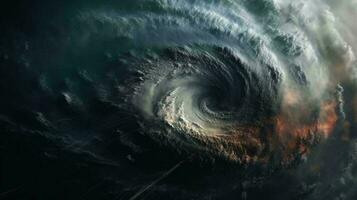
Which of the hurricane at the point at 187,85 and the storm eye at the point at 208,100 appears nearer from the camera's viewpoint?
the hurricane at the point at 187,85

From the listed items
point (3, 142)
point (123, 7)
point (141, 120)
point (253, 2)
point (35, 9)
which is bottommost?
point (3, 142)

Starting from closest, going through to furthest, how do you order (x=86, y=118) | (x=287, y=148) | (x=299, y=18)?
(x=86, y=118) → (x=299, y=18) → (x=287, y=148)

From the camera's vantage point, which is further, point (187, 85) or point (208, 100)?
point (208, 100)

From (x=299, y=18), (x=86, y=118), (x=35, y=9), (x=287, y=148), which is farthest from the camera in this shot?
(x=287, y=148)

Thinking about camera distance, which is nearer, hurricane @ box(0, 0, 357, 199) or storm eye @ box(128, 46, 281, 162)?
hurricane @ box(0, 0, 357, 199)

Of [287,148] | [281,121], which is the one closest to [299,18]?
[281,121]

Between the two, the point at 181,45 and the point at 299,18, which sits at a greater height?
the point at 299,18

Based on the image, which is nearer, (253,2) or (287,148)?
(253,2)

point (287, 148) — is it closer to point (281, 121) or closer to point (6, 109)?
point (281, 121)
